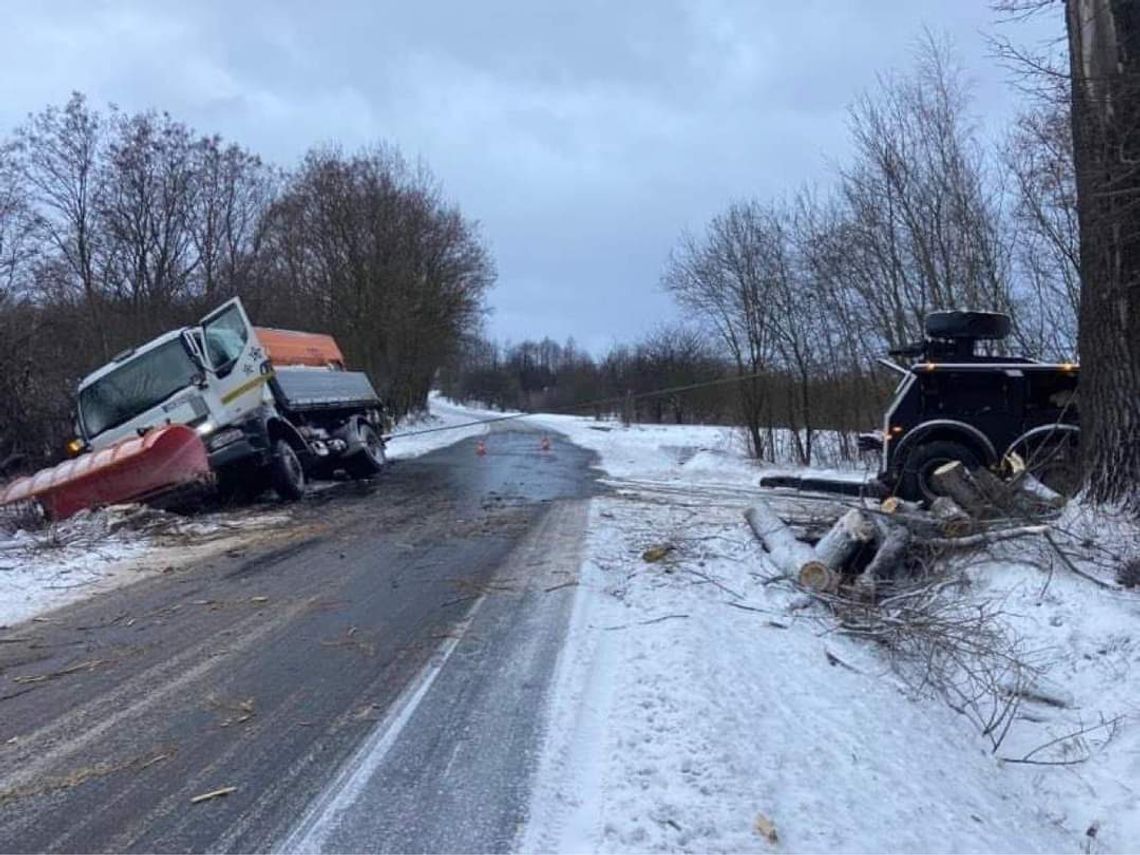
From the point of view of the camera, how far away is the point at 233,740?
170 inches

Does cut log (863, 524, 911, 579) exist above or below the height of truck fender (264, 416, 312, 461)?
below

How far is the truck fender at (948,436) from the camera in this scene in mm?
11576

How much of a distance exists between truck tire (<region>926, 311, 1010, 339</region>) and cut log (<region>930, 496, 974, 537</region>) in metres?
4.87

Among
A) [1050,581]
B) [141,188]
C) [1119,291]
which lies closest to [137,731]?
[1050,581]

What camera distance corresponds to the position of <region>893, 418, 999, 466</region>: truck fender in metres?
11.6

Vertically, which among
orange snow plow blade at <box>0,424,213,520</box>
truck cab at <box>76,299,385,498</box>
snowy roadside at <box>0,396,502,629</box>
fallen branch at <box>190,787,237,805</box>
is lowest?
fallen branch at <box>190,787,237,805</box>

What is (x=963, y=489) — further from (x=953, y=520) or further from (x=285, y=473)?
(x=285, y=473)

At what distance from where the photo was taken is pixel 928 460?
11.7 metres

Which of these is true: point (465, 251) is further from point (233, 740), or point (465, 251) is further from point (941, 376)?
point (233, 740)

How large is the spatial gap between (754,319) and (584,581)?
16173mm

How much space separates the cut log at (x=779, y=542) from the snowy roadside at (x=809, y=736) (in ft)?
1.52

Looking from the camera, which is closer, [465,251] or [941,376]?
[941,376]

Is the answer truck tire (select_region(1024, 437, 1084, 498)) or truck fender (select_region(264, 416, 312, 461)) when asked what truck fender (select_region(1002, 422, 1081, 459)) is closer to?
truck tire (select_region(1024, 437, 1084, 498))

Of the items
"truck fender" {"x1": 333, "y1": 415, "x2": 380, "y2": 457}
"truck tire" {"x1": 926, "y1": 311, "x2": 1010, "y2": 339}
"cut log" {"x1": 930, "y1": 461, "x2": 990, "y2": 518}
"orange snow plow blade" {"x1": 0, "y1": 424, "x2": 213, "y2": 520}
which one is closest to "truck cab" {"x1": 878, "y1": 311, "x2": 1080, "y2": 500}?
"truck tire" {"x1": 926, "y1": 311, "x2": 1010, "y2": 339}
